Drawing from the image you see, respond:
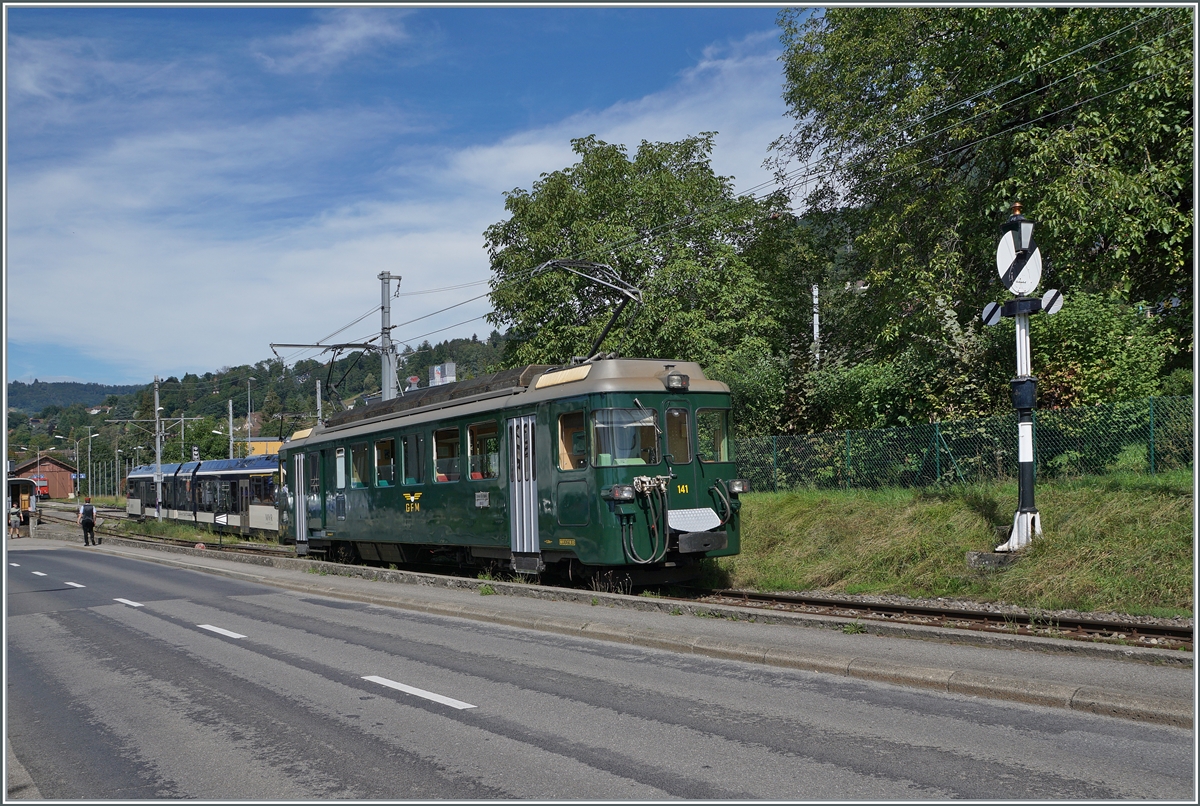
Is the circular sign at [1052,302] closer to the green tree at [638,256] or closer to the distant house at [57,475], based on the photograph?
the green tree at [638,256]

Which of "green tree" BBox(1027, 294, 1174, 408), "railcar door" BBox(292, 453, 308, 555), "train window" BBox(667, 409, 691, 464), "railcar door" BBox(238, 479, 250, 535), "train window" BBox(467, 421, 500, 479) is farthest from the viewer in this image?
"railcar door" BBox(238, 479, 250, 535)

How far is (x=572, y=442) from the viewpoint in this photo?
14016 mm

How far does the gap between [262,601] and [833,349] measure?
15081 mm

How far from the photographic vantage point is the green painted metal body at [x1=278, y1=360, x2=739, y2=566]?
13.6 m

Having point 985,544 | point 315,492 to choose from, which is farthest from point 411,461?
point 985,544

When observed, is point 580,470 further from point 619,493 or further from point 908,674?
point 908,674

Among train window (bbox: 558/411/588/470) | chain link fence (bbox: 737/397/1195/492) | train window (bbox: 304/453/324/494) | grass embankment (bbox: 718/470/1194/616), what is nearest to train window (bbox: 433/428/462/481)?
train window (bbox: 558/411/588/470)

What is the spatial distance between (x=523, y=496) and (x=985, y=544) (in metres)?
6.70

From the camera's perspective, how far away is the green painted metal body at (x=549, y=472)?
44.7ft

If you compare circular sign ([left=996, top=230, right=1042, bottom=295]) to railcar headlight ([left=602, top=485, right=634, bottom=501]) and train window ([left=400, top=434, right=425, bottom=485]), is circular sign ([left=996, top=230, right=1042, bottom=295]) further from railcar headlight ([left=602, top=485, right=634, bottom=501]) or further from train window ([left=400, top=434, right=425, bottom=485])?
train window ([left=400, top=434, right=425, bottom=485])

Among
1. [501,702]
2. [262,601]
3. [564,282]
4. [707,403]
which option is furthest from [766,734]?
[564,282]

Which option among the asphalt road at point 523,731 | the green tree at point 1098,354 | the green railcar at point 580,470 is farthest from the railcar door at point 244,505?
the green tree at point 1098,354

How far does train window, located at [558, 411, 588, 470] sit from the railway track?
2.59m

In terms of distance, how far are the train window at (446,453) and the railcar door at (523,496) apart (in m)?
1.76
